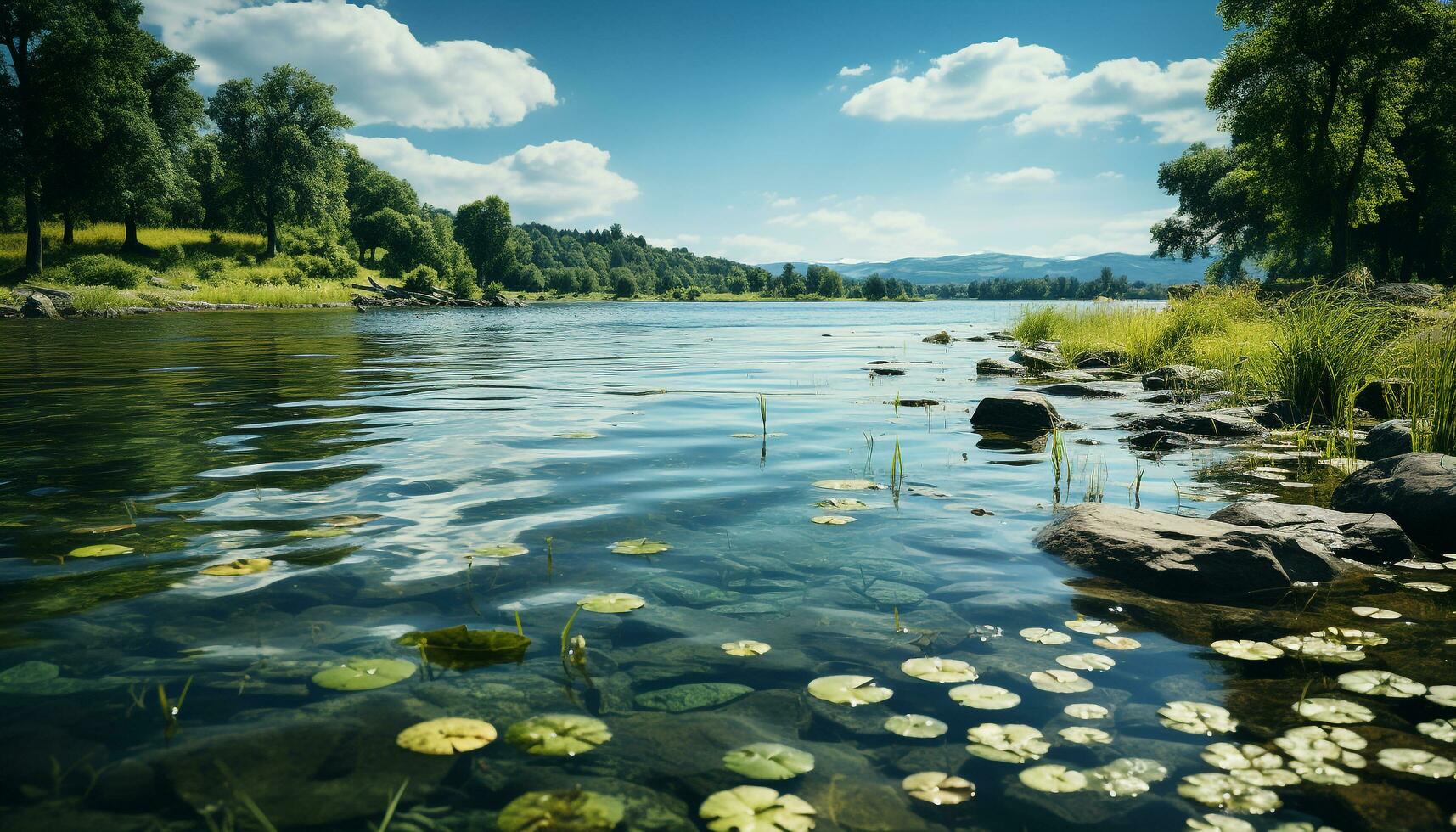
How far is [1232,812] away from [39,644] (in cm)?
460

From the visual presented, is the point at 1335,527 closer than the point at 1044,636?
No

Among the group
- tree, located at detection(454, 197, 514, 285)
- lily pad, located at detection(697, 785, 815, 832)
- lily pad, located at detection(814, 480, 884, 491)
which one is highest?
tree, located at detection(454, 197, 514, 285)

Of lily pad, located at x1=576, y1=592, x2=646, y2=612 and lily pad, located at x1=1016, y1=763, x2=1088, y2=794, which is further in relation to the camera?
lily pad, located at x1=576, y1=592, x2=646, y2=612

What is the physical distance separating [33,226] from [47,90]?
7783 mm

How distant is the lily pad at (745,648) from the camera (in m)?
3.33

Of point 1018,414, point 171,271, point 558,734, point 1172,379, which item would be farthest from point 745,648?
point 171,271

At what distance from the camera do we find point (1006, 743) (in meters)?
2.60

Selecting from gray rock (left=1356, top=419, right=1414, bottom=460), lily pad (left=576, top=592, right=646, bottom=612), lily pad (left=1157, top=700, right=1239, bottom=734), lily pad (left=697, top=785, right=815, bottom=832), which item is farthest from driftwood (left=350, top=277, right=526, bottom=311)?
lily pad (left=1157, top=700, right=1239, bottom=734)

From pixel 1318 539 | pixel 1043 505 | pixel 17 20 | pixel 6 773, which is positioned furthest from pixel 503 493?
pixel 17 20

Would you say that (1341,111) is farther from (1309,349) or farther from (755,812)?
(755,812)

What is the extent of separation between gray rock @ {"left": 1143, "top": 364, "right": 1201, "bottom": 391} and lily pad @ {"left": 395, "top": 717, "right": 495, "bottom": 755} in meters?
14.1

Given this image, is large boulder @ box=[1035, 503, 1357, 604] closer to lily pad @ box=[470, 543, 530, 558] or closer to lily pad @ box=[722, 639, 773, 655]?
lily pad @ box=[722, 639, 773, 655]

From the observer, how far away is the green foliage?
145ft

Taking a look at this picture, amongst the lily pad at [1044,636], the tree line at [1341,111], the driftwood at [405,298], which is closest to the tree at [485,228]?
the driftwood at [405,298]
